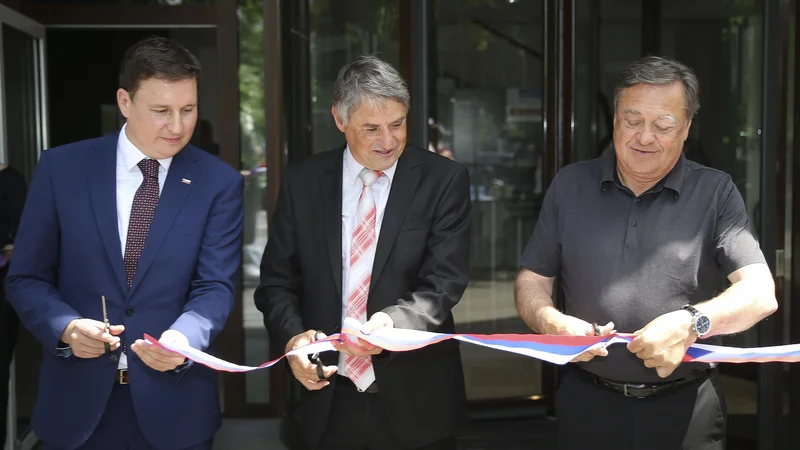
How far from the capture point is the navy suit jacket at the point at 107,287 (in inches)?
107

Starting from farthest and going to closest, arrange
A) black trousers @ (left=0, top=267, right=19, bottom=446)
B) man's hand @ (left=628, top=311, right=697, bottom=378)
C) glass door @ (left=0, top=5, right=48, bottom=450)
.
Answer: glass door @ (left=0, top=5, right=48, bottom=450) → black trousers @ (left=0, top=267, right=19, bottom=446) → man's hand @ (left=628, top=311, right=697, bottom=378)

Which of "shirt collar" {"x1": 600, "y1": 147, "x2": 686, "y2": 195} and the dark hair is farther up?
the dark hair

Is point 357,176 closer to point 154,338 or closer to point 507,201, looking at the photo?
point 154,338

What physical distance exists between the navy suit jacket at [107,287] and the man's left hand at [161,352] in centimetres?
4

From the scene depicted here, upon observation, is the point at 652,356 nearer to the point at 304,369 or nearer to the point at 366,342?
the point at 366,342

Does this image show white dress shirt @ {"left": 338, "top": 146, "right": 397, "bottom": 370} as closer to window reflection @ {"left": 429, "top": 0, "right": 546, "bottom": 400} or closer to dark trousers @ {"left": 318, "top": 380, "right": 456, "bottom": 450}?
dark trousers @ {"left": 318, "top": 380, "right": 456, "bottom": 450}

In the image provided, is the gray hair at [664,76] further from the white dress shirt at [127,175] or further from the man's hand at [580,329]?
the white dress shirt at [127,175]

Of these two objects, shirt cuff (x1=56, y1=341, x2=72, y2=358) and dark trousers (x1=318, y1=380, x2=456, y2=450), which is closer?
shirt cuff (x1=56, y1=341, x2=72, y2=358)

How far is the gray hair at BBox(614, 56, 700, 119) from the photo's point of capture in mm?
2818

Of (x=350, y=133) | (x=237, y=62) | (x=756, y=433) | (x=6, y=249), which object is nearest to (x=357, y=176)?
(x=350, y=133)

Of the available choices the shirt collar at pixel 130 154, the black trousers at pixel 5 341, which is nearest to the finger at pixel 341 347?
the shirt collar at pixel 130 154

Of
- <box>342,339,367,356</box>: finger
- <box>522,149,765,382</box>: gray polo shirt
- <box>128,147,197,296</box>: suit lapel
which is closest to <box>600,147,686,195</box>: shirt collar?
<box>522,149,765,382</box>: gray polo shirt

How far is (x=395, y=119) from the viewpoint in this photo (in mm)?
2924

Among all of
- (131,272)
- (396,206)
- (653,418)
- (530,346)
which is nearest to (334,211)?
(396,206)
